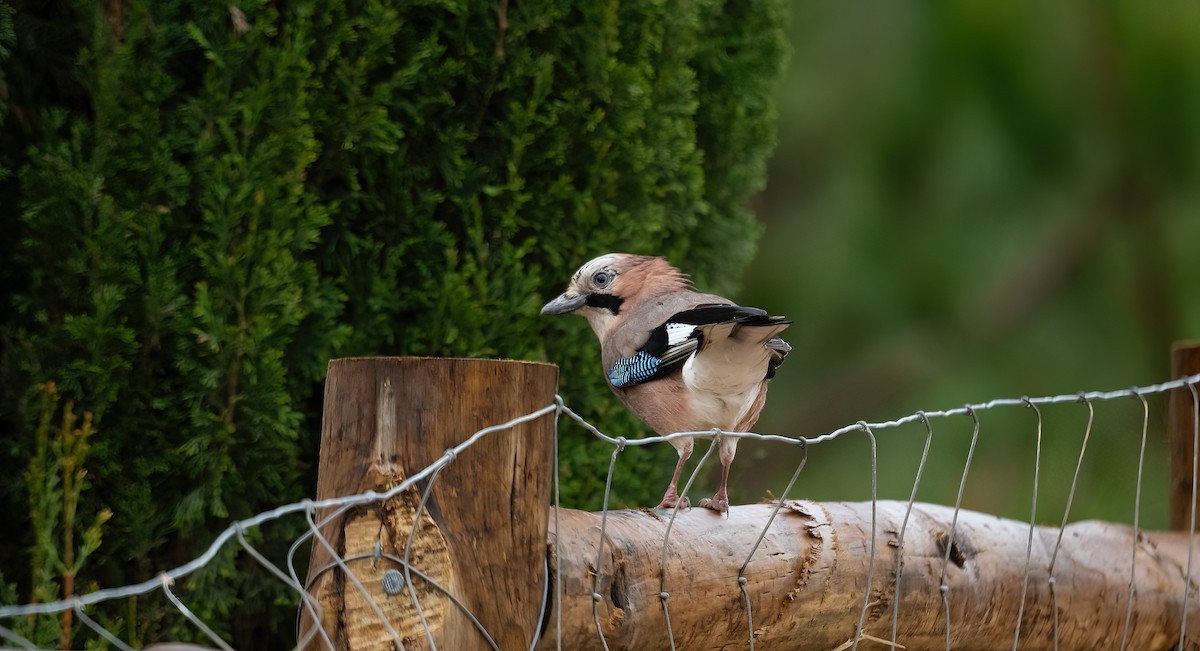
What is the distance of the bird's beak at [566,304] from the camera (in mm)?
3477

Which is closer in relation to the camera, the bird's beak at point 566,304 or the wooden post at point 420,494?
the wooden post at point 420,494

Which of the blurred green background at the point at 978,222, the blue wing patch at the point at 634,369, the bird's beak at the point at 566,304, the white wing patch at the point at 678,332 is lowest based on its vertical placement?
the blue wing patch at the point at 634,369

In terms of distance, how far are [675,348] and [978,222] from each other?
16.4ft

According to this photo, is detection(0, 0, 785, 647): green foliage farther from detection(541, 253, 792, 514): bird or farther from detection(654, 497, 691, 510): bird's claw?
detection(654, 497, 691, 510): bird's claw

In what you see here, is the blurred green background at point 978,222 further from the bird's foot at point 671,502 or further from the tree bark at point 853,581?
the bird's foot at point 671,502

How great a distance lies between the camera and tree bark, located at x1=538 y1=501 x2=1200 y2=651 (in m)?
2.29

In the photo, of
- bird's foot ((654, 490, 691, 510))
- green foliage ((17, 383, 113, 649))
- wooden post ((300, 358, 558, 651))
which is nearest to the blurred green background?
bird's foot ((654, 490, 691, 510))

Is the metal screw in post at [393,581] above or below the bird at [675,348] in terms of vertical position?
below

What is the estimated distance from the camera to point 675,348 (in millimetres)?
3055

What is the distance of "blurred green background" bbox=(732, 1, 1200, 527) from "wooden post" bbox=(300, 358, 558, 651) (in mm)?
5350

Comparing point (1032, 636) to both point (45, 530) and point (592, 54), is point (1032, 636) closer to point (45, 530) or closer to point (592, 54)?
point (592, 54)

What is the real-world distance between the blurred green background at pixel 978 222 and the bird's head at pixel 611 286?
12.4 feet

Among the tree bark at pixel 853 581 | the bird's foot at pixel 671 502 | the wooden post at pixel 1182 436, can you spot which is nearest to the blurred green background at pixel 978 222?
the wooden post at pixel 1182 436

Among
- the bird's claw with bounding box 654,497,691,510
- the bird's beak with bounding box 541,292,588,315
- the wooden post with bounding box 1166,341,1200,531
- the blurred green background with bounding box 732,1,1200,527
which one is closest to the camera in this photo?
the bird's claw with bounding box 654,497,691,510
